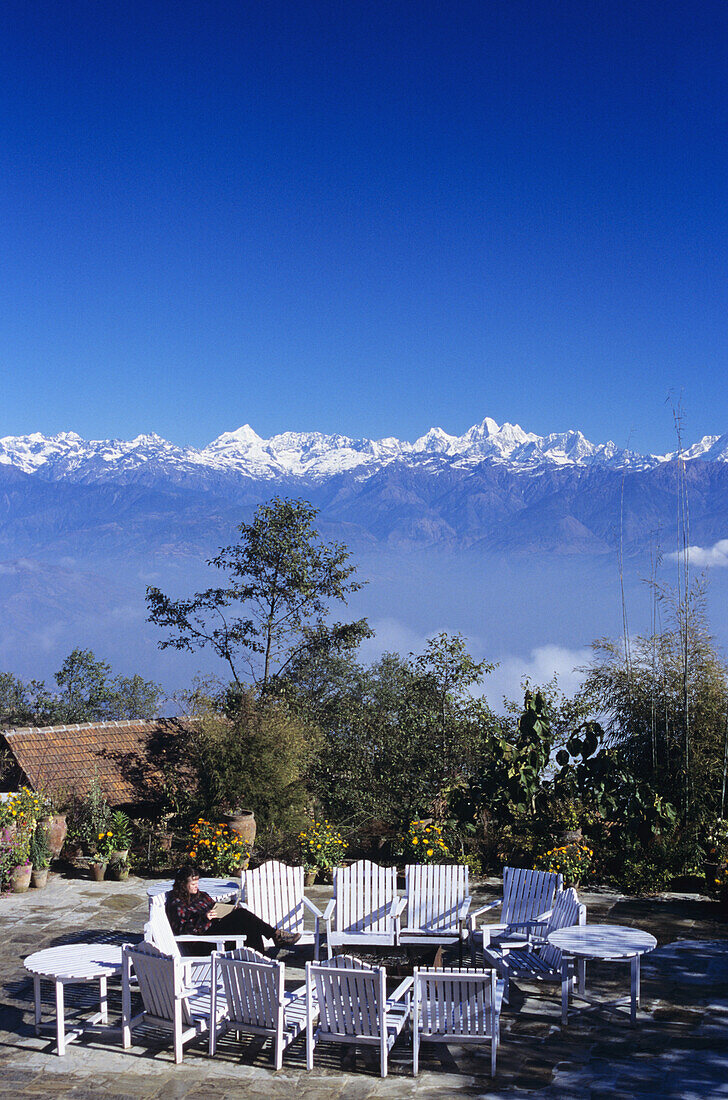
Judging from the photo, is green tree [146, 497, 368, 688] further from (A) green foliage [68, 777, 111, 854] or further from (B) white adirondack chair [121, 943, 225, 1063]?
(B) white adirondack chair [121, 943, 225, 1063]

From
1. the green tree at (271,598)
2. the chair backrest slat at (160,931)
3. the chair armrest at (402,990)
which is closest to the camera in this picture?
the chair armrest at (402,990)

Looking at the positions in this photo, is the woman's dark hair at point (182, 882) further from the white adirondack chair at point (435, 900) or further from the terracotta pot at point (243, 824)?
the terracotta pot at point (243, 824)

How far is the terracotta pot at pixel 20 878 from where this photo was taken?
9625mm

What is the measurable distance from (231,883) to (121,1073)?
2.75 m

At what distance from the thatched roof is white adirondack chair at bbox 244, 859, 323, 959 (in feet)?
15.4

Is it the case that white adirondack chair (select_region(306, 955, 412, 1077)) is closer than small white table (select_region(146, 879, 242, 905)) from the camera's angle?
Yes

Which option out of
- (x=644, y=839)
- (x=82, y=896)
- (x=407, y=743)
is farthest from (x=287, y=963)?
(x=407, y=743)

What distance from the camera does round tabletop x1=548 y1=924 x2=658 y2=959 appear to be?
6.33 meters

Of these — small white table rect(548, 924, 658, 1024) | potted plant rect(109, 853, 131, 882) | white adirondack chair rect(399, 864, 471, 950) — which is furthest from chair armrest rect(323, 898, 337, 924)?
potted plant rect(109, 853, 131, 882)

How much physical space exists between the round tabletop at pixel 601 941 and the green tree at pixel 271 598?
361 inches

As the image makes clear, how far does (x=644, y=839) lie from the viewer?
10.3m

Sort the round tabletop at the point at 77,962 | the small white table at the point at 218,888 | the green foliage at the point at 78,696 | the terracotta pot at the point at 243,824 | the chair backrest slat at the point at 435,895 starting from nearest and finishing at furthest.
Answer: the round tabletop at the point at 77,962, the chair backrest slat at the point at 435,895, the small white table at the point at 218,888, the terracotta pot at the point at 243,824, the green foliage at the point at 78,696

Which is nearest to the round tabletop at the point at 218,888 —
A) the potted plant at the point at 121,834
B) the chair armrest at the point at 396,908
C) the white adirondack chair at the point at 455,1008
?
the chair armrest at the point at 396,908

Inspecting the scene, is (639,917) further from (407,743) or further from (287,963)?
(407,743)
